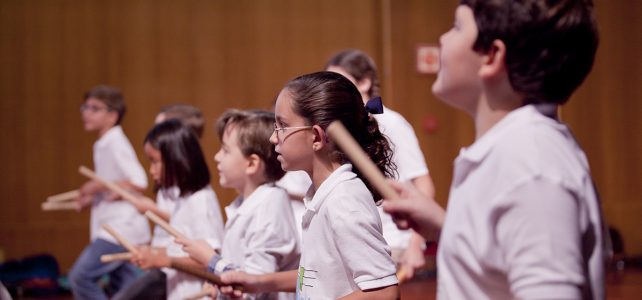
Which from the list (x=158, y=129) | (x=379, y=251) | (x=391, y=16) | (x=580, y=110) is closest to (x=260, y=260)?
(x=379, y=251)

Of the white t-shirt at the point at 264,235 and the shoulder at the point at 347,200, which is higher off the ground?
the shoulder at the point at 347,200

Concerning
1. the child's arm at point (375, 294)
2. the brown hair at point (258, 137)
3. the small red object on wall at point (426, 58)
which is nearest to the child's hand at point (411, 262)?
the brown hair at point (258, 137)

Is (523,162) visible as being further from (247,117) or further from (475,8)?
(247,117)

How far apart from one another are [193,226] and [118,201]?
175 cm

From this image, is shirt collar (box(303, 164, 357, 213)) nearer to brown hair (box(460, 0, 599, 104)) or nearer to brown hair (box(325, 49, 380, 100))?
brown hair (box(460, 0, 599, 104))

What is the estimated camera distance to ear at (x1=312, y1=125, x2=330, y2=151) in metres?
1.97

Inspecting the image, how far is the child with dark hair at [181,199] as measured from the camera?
128 inches

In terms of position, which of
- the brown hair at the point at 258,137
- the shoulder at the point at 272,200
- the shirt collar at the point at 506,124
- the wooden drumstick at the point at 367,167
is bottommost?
the shoulder at the point at 272,200

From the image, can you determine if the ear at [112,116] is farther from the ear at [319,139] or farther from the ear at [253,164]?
the ear at [319,139]

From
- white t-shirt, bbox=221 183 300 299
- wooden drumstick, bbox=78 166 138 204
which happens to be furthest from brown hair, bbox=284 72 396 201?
wooden drumstick, bbox=78 166 138 204

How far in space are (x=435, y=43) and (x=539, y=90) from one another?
6.55m

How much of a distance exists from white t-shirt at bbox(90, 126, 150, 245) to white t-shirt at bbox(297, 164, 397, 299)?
306 centimetres

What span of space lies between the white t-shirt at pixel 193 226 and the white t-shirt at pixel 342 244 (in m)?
1.33

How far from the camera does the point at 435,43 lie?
7590mm
